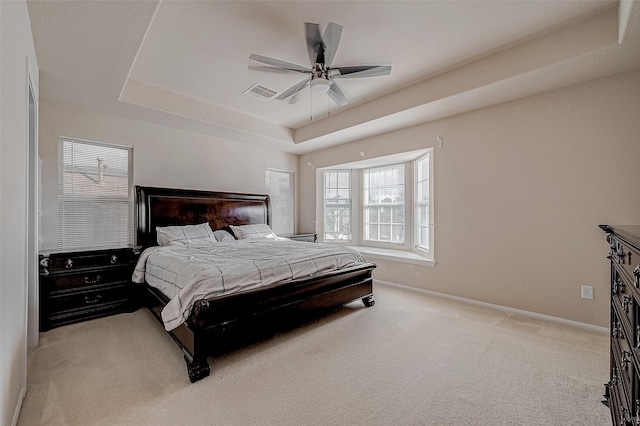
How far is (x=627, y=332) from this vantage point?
1.15 meters

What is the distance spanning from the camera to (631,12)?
189cm

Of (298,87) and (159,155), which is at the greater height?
(298,87)

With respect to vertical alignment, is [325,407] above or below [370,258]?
below

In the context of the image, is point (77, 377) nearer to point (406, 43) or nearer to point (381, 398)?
point (381, 398)

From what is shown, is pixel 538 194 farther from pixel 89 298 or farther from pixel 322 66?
pixel 89 298

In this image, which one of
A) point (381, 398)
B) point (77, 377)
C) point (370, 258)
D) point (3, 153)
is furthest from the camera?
point (370, 258)

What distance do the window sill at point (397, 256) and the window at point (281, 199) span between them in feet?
5.37

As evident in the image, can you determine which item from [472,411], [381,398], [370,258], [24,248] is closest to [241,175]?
[370,258]

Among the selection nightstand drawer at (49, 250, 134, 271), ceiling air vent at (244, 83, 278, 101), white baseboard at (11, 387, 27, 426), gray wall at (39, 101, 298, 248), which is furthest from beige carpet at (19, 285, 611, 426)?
ceiling air vent at (244, 83, 278, 101)

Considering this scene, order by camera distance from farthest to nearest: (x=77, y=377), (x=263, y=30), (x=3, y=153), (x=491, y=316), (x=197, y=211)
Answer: (x=197, y=211) → (x=491, y=316) → (x=263, y=30) → (x=77, y=377) → (x=3, y=153)

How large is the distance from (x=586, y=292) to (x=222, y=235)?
14.9 ft

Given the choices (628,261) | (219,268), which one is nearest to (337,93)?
(219,268)

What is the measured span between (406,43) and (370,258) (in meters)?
3.26

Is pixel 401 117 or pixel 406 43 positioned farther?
pixel 401 117
